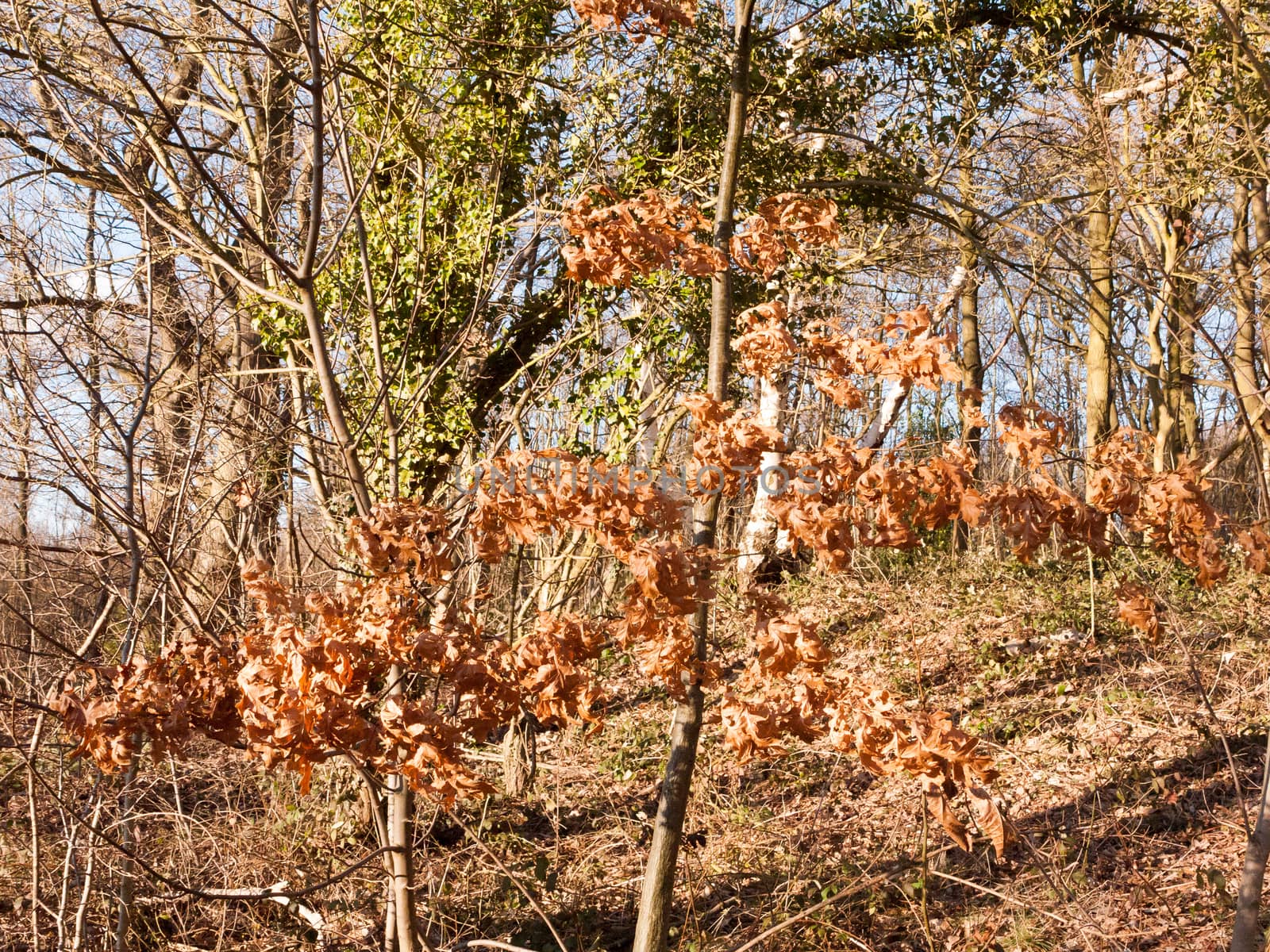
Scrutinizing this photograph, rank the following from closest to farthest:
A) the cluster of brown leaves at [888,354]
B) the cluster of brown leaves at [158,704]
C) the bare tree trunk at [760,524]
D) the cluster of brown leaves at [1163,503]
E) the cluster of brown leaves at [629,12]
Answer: the cluster of brown leaves at [158,704] < the cluster of brown leaves at [1163,503] < the cluster of brown leaves at [888,354] < the cluster of brown leaves at [629,12] < the bare tree trunk at [760,524]

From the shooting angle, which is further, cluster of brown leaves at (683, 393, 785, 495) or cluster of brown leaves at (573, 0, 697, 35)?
cluster of brown leaves at (573, 0, 697, 35)

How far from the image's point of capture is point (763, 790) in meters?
6.62

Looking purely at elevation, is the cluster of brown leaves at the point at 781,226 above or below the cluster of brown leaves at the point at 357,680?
above

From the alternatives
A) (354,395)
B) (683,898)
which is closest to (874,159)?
(354,395)

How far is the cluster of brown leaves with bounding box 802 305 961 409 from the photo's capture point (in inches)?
120

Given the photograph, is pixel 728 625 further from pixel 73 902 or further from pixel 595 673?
pixel 73 902

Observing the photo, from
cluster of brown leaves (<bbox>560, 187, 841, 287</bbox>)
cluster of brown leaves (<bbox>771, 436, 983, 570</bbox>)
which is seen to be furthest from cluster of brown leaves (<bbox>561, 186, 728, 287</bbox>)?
cluster of brown leaves (<bbox>771, 436, 983, 570</bbox>)

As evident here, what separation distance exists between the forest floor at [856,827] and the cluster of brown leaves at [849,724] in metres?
0.79

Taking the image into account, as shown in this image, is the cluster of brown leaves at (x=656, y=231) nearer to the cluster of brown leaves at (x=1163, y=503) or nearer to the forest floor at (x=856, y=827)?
the cluster of brown leaves at (x=1163, y=503)

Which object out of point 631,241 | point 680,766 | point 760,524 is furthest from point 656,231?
point 760,524

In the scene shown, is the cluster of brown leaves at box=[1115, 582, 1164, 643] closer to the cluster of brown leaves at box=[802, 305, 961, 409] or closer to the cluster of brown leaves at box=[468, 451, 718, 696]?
the cluster of brown leaves at box=[802, 305, 961, 409]

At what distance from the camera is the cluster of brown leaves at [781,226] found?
3896 mm

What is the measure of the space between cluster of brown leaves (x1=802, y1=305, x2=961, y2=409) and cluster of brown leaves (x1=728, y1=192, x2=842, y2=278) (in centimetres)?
49

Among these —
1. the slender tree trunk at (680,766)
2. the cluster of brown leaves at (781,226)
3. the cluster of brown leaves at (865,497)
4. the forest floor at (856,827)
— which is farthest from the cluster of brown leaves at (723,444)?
the forest floor at (856,827)
